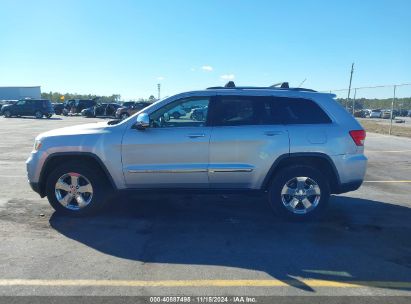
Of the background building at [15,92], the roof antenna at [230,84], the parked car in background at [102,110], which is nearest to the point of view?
the roof antenna at [230,84]

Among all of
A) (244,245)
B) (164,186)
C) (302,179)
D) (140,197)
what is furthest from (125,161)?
(302,179)

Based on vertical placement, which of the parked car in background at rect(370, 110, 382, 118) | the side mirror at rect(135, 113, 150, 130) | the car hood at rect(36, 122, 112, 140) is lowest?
the parked car in background at rect(370, 110, 382, 118)

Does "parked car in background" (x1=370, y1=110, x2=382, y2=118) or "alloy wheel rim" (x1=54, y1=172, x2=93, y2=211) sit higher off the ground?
"alloy wheel rim" (x1=54, y1=172, x2=93, y2=211)

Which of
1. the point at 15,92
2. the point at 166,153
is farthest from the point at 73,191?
the point at 15,92

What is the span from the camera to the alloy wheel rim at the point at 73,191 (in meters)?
5.50

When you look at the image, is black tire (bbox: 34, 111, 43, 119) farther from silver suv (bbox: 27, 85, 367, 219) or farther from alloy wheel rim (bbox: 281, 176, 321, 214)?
alloy wheel rim (bbox: 281, 176, 321, 214)

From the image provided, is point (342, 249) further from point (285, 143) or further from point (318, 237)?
point (285, 143)

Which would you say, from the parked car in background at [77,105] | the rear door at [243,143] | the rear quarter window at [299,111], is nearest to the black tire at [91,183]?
the rear door at [243,143]

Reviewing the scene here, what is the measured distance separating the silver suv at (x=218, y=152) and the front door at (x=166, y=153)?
0.01 meters

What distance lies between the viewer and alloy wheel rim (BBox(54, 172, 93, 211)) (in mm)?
5504

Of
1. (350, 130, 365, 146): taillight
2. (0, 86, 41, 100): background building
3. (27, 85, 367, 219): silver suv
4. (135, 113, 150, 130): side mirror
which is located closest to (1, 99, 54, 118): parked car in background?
(27, 85, 367, 219): silver suv

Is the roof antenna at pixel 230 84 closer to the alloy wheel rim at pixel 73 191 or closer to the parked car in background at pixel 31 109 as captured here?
the alloy wheel rim at pixel 73 191

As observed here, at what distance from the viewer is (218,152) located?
5.30 metres

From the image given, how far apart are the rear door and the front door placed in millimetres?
167
